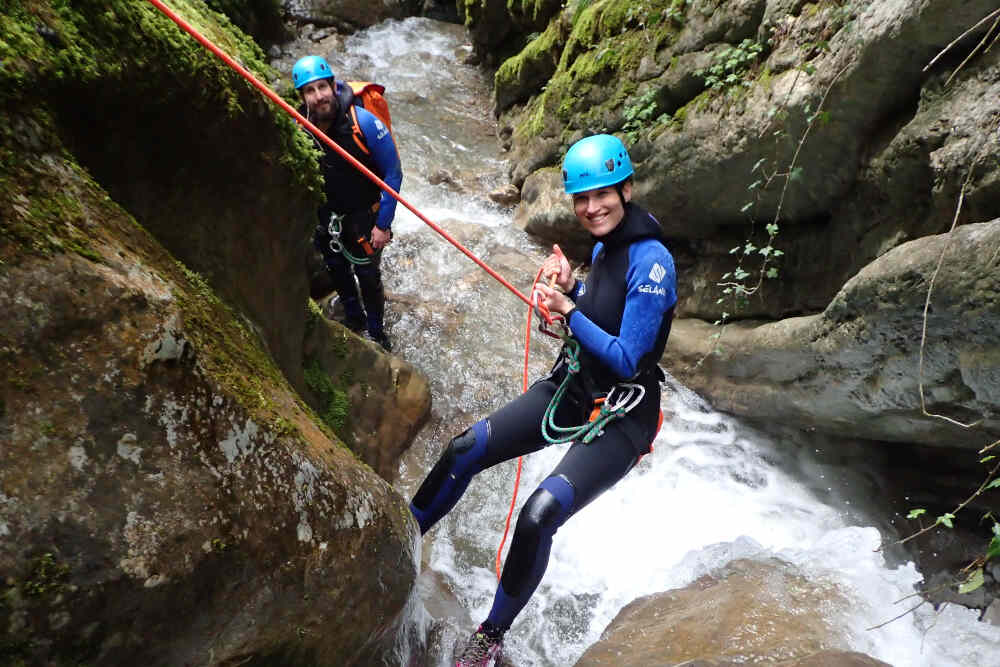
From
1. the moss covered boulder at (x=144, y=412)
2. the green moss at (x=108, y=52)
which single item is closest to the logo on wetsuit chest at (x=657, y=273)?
the moss covered boulder at (x=144, y=412)

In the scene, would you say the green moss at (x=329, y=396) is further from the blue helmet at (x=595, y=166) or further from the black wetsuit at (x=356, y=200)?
the blue helmet at (x=595, y=166)

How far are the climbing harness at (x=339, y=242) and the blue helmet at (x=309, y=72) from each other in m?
1.07

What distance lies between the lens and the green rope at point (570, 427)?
10.3ft

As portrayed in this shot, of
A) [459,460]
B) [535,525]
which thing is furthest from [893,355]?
[459,460]

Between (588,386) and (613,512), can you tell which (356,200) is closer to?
(588,386)

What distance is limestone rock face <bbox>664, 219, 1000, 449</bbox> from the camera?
3354 millimetres

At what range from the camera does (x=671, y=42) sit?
639 centimetres

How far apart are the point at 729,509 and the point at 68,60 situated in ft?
16.5

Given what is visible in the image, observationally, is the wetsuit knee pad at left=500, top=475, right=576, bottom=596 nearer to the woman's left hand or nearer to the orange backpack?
the woman's left hand

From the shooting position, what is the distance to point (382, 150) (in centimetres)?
478

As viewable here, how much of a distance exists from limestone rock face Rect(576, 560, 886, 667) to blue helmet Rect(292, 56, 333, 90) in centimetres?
446

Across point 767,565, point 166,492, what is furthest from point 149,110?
point 767,565

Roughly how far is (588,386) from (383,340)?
3118 mm

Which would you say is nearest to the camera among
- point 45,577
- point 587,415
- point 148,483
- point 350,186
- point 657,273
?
point 45,577
